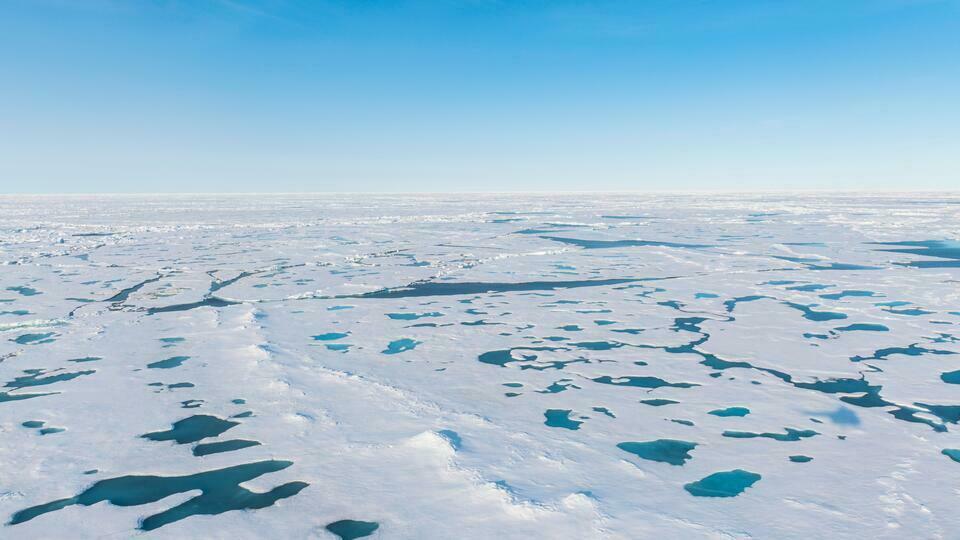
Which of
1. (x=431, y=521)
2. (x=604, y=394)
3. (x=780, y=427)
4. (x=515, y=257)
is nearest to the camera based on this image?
(x=431, y=521)

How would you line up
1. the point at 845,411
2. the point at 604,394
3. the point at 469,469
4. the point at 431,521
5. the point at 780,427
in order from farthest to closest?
the point at 604,394 < the point at 845,411 < the point at 780,427 < the point at 469,469 < the point at 431,521

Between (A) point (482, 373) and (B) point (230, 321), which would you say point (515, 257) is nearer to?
(B) point (230, 321)

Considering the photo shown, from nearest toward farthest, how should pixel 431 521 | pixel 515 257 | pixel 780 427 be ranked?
1. pixel 431 521
2. pixel 780 427
3. pixel 515 257

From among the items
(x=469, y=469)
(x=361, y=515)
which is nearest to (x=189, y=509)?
(x=361, y=515)

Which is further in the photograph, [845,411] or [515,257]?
[515,257]

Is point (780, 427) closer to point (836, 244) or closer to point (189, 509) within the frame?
point (189, 509)

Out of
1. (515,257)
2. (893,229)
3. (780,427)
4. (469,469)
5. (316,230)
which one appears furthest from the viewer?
(316,230)

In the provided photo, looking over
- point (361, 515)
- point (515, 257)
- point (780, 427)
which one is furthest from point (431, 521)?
point (515, 257)
